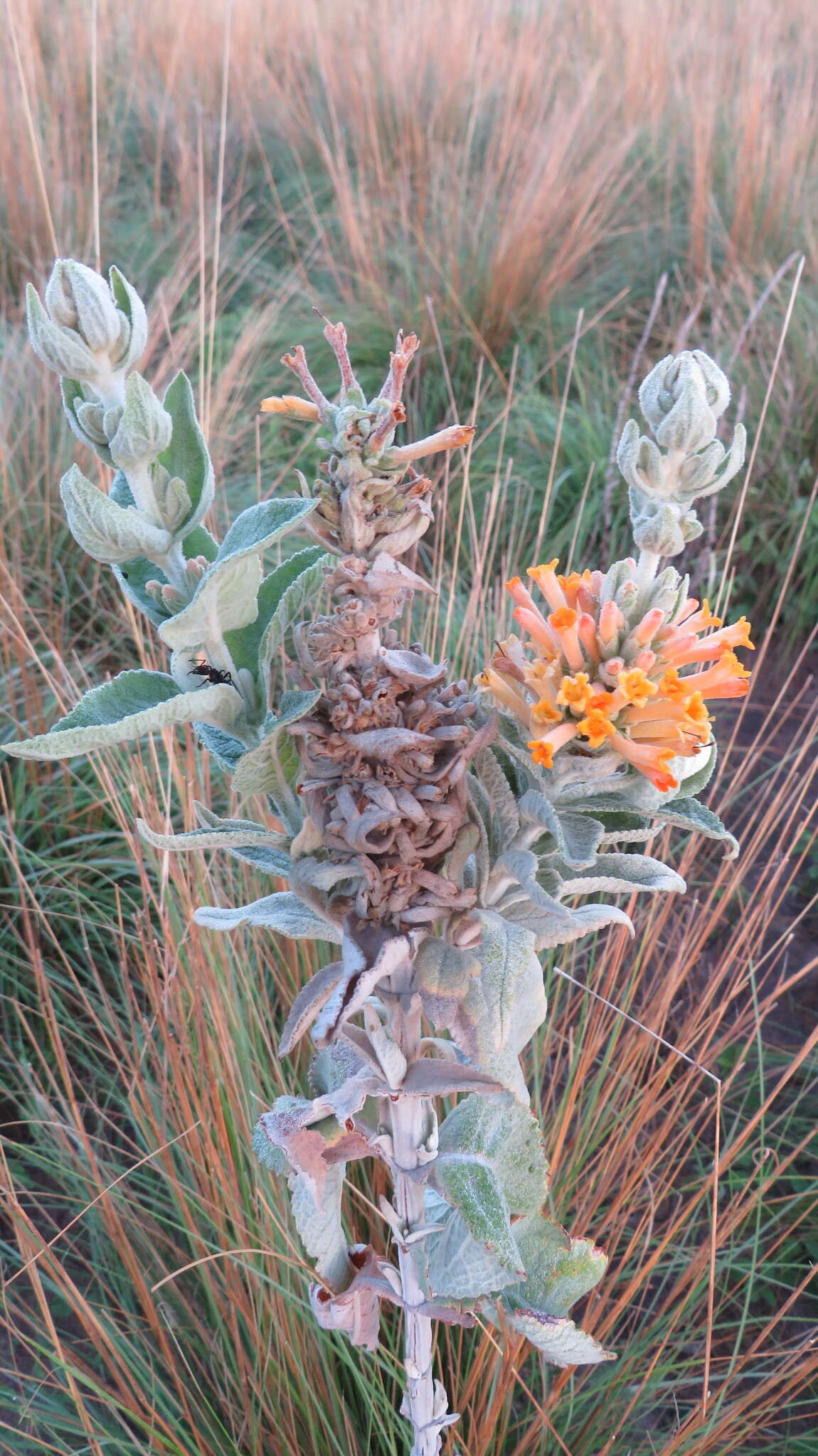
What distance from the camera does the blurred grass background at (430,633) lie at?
41.7 inches

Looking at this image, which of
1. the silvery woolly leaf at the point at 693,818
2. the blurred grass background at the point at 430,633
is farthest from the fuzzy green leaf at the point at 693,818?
the blurred grass background at the point at 430,633

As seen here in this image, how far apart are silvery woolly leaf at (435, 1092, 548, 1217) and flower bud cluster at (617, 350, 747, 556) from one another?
0.35 m

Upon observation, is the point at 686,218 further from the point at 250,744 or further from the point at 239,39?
the point at 250,744

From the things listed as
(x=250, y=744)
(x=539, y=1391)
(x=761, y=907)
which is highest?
(x=250, y=744)

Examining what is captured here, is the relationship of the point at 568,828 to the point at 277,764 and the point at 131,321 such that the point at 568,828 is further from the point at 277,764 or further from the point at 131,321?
the point at 131,321

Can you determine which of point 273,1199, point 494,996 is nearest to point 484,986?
point 494,996

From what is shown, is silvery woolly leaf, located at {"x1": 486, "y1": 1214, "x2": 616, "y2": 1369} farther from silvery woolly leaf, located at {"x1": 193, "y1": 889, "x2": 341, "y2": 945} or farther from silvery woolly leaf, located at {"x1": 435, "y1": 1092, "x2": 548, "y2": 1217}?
silvery woolly leaf, located at {"x1": 193, "y1": 889, "x2": 341, "y2": 945}

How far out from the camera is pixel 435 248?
2621mm

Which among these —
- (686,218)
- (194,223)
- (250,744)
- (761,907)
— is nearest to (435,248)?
(194,223)

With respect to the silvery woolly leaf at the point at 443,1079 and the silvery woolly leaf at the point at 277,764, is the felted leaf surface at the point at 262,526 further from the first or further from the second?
the silvery woolly leaf at the point at 443,1079

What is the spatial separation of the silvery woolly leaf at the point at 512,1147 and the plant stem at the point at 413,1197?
0.03 meters

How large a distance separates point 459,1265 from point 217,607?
A: 0.42 meters

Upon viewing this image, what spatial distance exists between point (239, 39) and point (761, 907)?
3.62 metres

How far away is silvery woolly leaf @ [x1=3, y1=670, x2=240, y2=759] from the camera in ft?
1.35
